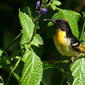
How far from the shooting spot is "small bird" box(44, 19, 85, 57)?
150 inches

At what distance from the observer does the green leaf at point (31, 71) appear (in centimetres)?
291

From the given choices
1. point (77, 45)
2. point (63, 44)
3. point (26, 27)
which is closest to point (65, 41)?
point (63, 44)

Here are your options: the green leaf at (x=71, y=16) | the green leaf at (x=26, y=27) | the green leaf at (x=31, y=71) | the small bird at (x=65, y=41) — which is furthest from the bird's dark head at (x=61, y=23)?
the green leaf at (x=31, y=71)

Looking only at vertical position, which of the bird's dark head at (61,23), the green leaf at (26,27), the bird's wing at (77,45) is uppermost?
the green leaf at (26,27)

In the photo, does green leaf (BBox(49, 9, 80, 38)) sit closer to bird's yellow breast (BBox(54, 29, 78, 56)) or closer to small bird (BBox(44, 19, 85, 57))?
small bird (BBox(44, 19, 85, 57))

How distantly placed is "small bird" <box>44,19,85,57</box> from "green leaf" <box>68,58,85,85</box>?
0.43 meters

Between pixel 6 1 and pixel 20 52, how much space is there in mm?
2965

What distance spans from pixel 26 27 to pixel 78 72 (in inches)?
23.6

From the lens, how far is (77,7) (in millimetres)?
5832

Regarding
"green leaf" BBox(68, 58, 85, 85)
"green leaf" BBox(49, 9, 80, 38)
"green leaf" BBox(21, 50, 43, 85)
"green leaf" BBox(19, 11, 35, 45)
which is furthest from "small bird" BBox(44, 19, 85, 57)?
"green leaf" BBox(21, 50, 43, 85)

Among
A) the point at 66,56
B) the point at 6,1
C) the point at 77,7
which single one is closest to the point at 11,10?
the point at 6,1

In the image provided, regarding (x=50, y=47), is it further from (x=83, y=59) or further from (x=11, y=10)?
(x=83, y=59)

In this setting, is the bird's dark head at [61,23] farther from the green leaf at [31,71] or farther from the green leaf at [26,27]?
the green leaf at [31,71]

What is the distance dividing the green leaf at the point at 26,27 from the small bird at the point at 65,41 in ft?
1.86
